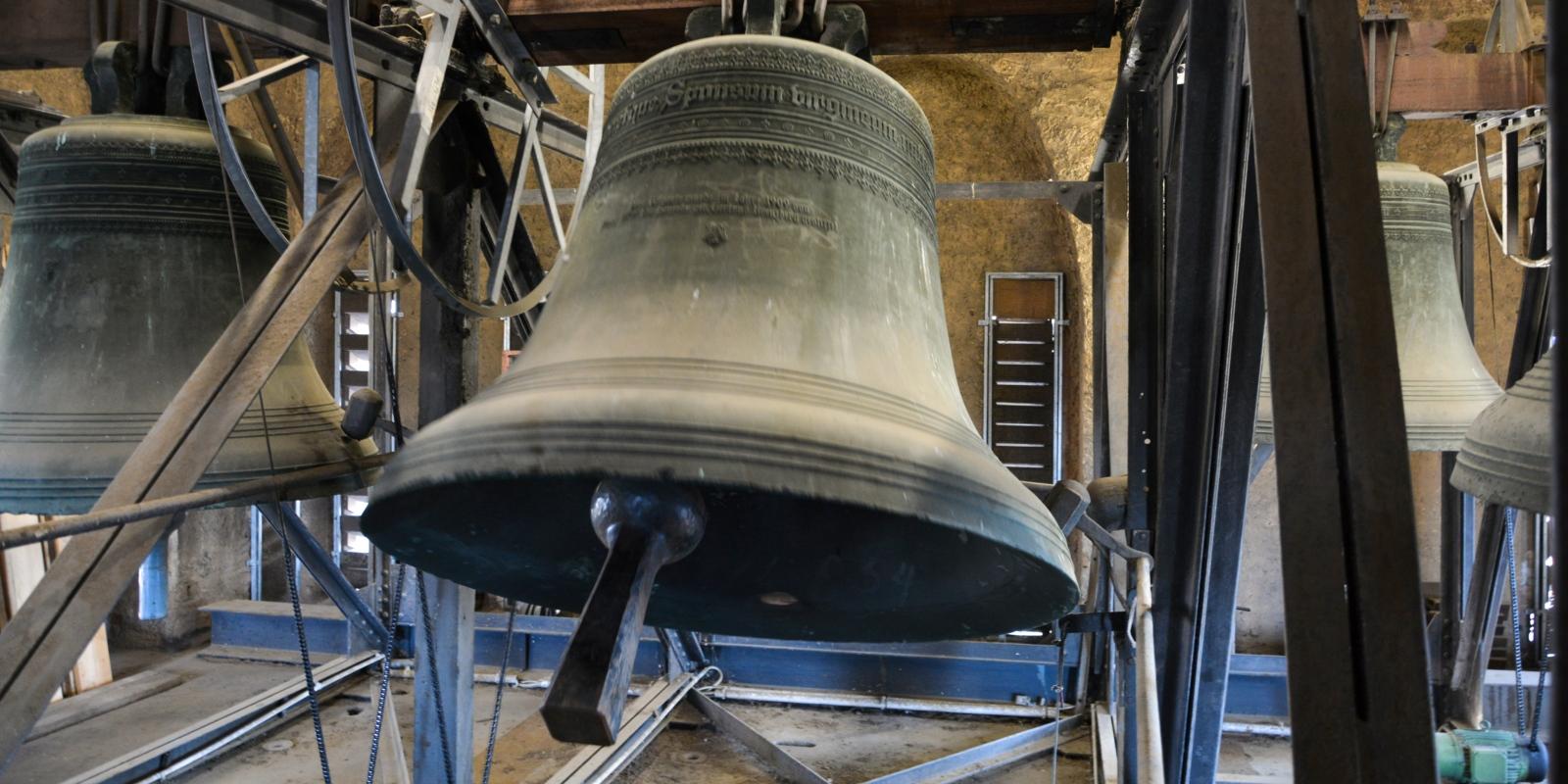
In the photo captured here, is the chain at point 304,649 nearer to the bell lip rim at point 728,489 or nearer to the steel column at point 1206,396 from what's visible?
the bell lip rim at point 728,489

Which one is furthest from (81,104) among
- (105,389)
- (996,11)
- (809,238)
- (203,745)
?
(809,238)

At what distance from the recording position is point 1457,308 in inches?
114

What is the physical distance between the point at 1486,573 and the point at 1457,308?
2.30 metres

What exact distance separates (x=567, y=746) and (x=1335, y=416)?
15.0 ft

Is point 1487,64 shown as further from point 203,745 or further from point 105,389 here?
point 203,745

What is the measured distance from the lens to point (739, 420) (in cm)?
98

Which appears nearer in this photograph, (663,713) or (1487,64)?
(1487,64)

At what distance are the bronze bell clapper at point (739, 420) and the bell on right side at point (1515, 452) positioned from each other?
2.14 feet

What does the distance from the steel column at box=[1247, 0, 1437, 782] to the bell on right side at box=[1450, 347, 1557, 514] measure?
0.62 meters

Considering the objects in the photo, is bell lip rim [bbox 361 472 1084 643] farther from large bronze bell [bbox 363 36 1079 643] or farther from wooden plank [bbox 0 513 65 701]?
wooden plank [bbox 0 513 65 701]

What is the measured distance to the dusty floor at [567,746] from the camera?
448 centimetres

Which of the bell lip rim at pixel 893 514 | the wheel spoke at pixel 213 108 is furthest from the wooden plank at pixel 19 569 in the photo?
the bell lip rim at pixel 893 514

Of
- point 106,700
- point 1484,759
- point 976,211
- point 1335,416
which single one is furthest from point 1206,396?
point 106,700

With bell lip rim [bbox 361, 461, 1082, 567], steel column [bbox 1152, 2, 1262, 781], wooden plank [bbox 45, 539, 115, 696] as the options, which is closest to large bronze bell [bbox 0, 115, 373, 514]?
bell lip rim [bbox 361, 461, 1082, 567]
